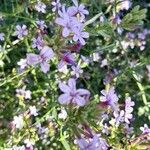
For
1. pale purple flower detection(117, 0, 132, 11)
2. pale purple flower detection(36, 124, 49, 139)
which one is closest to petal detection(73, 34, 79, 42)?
pale purple flower detection(36, 124, 49, 139)

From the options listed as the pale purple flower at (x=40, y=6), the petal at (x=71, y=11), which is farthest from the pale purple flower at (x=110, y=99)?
the pale purple flower at (x=40, y=6)

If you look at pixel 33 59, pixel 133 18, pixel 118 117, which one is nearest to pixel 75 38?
pixel 33 59

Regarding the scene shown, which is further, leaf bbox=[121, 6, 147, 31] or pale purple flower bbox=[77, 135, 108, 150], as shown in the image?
leaf bbox=[121, 6, 147, 31]

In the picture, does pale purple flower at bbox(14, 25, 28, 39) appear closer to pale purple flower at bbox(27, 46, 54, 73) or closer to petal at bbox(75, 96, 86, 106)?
pale purple flower at bbox(27, 46, 54, 73)

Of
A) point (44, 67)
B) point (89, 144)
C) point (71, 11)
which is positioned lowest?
point (89, 144)

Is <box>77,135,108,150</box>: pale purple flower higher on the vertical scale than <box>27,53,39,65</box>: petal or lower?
lower

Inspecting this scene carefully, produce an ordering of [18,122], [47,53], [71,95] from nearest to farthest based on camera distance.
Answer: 1. [71,95]
2. [47,53]
3. [18,122]

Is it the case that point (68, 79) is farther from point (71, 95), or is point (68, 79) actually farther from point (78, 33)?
point (71, 95)

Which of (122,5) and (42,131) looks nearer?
(42,131)

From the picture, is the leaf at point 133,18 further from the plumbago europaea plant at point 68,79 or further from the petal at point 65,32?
the petal at point 65,32
